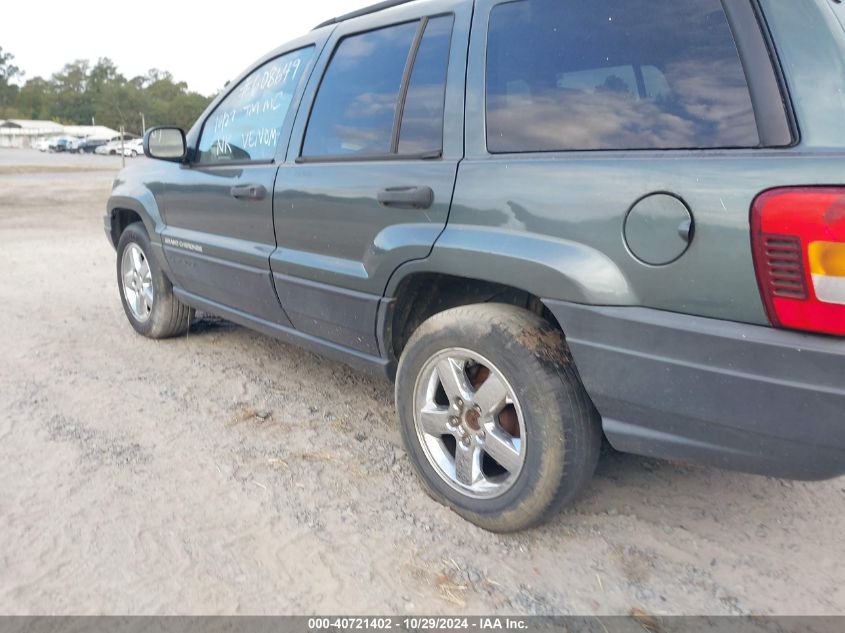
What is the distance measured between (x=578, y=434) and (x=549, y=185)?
0.80m

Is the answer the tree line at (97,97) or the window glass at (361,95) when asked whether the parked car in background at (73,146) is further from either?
the window glass at (361,95)

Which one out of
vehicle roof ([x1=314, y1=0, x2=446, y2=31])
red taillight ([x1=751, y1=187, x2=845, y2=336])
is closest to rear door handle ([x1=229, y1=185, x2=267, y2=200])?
vehicle roof ([x1=314, y1=0, x2=446, y2=31])

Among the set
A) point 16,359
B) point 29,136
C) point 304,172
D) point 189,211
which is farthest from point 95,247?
point 29,136

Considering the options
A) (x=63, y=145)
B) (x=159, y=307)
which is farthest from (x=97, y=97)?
(x=159, y=307)

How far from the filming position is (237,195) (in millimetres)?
3621

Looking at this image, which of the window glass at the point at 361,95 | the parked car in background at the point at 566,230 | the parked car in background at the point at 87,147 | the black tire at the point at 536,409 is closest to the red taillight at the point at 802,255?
the parked car in background at the point at 566,230

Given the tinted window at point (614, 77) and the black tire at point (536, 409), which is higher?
the tinted window at point (614, 77)

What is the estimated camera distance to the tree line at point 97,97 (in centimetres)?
9525

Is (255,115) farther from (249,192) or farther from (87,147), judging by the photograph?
(87,147)

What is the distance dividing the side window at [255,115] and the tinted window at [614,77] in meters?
1.32

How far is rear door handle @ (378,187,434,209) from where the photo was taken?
265cm

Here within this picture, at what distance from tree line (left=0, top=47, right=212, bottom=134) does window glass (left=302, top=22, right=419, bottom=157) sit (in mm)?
91072

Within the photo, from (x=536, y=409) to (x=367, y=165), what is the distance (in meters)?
1.24

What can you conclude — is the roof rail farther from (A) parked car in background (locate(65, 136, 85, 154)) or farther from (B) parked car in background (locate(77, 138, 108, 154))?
(A) parked car in background (locate(65, 136, 85, 154))
